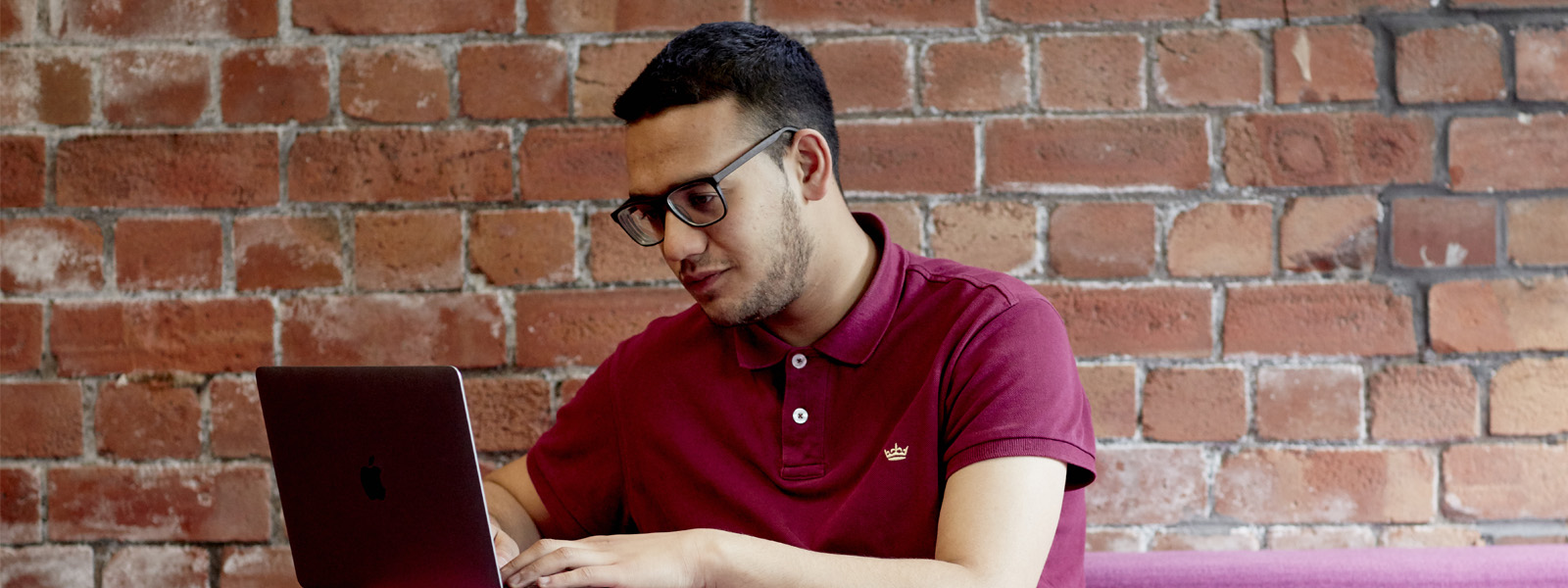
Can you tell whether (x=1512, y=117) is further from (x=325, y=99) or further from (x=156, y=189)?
(x=156, y=189)

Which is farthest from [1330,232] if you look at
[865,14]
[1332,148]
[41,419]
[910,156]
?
[41,419]

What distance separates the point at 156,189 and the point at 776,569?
3.46 ft

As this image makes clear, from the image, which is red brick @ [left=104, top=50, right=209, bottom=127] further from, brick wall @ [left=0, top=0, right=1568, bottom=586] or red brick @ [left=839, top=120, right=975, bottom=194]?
red brick @ [left=839, top=120, right=975, bottom=194]

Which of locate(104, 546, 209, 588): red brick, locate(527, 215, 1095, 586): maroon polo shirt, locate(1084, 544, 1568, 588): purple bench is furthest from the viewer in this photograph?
locate(104, 546, 209, 588): red brick

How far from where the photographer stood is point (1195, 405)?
132 centimetres

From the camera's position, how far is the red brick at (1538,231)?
129 centimetres

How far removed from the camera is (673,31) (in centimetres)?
133

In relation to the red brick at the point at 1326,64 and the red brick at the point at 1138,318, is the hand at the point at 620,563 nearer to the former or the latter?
the red brick at the point at 1138,318

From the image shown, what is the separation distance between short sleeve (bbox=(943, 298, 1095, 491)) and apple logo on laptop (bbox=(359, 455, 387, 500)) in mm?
508

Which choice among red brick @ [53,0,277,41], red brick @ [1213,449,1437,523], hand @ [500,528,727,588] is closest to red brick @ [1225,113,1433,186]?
red brick @ [1213,449,1437,523]

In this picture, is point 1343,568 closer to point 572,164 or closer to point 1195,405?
point 1195,405

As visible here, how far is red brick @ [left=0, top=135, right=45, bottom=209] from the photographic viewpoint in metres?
1.37

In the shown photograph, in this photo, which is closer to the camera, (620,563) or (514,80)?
(620,563)

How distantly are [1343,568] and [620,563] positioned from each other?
797 millimetres
